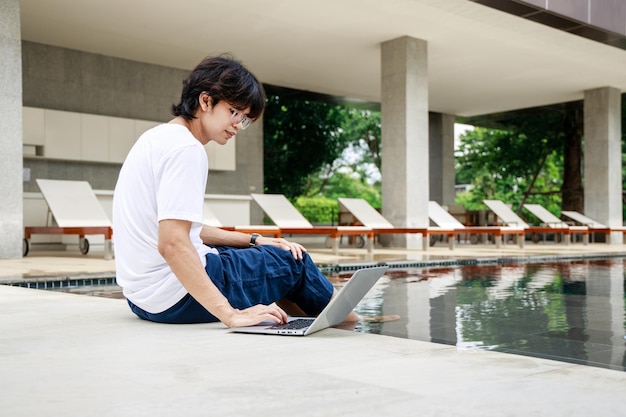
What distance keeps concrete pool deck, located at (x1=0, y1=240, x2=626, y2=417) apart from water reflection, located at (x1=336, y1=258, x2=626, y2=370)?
1.38ft

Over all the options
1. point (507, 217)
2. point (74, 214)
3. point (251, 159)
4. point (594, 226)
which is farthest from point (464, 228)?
point (74, 214)

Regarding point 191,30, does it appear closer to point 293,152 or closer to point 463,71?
point 463,71

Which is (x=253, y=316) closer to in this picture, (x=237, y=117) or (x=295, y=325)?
(x=295, y=325)

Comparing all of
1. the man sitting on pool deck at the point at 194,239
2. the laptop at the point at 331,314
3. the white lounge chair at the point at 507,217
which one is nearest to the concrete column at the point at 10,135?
the man sitting on pool deck at the point at 194,239

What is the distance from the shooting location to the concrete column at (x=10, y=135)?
28.9 feet

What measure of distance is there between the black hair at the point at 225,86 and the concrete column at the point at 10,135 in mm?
7076

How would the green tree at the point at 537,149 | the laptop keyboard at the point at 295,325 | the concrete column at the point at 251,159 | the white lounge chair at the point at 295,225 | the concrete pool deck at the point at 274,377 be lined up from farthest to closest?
the green tree at the point at 537,149 < the concrete column at the point at 251,159 < the white lounge chair at the point at 295,225 < the laptop keyboard at the point at 295,325 < the concrete pool deck at the point at 274,377

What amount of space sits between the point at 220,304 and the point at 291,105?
19305 millimetres

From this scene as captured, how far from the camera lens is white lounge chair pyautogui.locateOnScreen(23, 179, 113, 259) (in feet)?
29.4

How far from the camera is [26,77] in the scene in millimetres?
13172

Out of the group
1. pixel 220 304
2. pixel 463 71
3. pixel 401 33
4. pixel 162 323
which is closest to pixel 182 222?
pixel 220 304

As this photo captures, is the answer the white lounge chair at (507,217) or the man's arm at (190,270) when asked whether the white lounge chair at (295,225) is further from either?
the man's arm at (190,270)

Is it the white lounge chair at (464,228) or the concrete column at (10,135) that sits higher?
the concrete column at (10,135)

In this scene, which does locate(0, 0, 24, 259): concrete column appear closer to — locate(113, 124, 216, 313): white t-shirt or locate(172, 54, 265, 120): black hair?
locate(113, 124, 216, 313): white t-shirt
